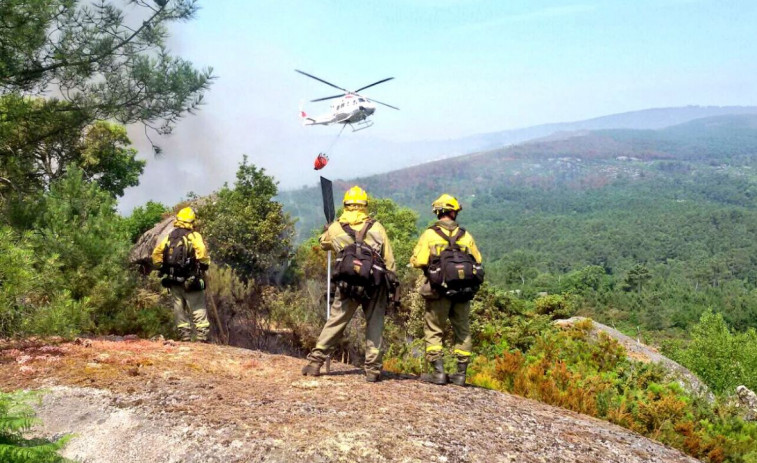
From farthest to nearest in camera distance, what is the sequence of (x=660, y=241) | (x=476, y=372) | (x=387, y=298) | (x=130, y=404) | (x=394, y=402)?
1. (x=660, y=241)
2. (x=476, y=372)
3. (x=387, y=298)
4. (x=394, y=402)
5. (x=130, y=404)

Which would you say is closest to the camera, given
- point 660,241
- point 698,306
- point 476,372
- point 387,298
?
point 387,298

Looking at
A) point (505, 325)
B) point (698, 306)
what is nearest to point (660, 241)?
point (698, 306)

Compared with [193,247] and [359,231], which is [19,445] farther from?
[193,247]

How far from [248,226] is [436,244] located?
58.9ft

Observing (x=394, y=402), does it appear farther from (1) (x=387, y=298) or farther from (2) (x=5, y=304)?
(2) (x=5, y=304)

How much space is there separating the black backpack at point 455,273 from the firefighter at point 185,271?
3922 mm

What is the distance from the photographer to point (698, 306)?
68.4 metres

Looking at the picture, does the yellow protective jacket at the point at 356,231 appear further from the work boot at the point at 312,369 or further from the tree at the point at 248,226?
the tree at the point at 248,226

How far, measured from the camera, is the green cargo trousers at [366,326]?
23.0ft

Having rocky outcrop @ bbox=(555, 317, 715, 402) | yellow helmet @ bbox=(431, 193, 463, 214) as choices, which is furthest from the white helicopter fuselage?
yellow helmet @ bbox=(431, 193, 463, 214)

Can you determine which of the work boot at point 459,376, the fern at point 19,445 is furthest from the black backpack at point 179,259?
the fern at point 19,445

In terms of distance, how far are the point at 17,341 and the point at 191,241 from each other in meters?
2.68

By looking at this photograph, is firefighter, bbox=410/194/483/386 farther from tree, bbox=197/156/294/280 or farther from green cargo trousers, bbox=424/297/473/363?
tree, bbox=197/156/294/280

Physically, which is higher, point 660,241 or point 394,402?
point 394,402
